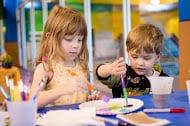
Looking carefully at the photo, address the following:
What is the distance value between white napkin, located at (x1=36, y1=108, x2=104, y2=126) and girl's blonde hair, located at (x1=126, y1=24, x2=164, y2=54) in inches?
28.0

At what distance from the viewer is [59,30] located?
1.50 meters

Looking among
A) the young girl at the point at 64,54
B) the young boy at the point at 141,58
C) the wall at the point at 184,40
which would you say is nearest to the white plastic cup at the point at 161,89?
the young girl at the point at 64,54

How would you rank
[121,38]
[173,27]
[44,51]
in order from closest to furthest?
1. [44,51]
2. [173,27]
3. [121,38]

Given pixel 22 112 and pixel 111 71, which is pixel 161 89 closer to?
pixel 111 71

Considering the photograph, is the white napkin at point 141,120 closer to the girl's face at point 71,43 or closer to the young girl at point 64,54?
the young girl at point 64,54

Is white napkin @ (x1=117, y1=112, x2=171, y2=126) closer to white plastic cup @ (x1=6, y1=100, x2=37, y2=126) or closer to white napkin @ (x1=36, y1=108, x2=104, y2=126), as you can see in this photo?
white napkin @ (x1=36, y1=108, x2=104, y2=126)

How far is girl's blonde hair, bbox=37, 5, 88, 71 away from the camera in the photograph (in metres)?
1.48

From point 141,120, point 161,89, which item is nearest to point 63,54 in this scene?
point 161,89

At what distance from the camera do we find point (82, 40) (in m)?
1.52

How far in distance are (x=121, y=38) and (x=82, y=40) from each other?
309 cm

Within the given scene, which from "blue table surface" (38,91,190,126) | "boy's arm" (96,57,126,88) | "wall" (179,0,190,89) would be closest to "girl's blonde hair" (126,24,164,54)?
"boy's arm" (96,57,126,88)

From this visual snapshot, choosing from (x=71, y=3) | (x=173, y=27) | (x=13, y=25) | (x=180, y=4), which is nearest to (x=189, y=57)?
(x=180, y=4)

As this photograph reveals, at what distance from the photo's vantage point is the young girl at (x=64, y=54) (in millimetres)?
1469

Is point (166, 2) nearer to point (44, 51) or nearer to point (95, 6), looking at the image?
point (95, 6)
